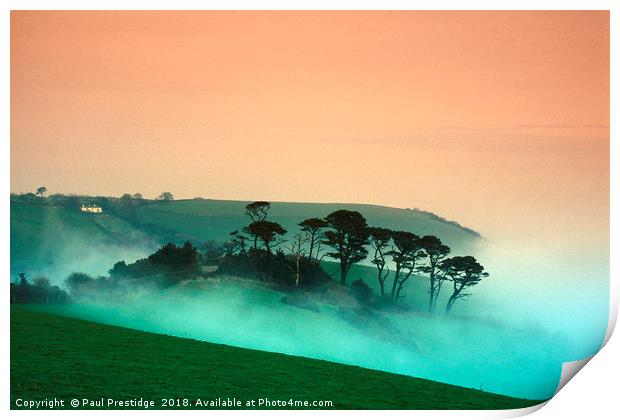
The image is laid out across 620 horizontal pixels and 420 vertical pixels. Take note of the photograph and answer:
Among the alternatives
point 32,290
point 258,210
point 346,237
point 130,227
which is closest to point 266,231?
point 258,210

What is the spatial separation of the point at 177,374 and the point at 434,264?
2.23 m

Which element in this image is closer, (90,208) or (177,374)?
(177,374)

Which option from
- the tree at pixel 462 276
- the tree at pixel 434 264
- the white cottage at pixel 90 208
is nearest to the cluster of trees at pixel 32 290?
the white cottage at pixel 90 208

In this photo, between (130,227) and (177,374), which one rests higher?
(130,227)

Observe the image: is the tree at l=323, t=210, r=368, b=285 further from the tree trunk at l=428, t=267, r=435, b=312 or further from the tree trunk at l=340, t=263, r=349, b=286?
the tree trunk at l=428, t=267, r=435, b=312

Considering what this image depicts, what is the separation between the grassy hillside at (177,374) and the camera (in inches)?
353

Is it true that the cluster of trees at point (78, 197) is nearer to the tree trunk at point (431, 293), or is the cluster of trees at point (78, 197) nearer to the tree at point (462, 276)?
the tree trunk at point (431, 293)

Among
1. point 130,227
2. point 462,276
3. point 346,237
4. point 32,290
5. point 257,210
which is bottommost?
point 32,290

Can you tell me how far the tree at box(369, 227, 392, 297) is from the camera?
9.21 m

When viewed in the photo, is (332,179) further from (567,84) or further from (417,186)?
(567,84)

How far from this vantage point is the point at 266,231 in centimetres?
922

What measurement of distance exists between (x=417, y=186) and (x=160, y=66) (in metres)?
2.27

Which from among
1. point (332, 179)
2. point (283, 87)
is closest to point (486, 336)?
point (332, 179)

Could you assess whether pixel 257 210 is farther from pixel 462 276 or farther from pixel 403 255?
pixel 462 276
